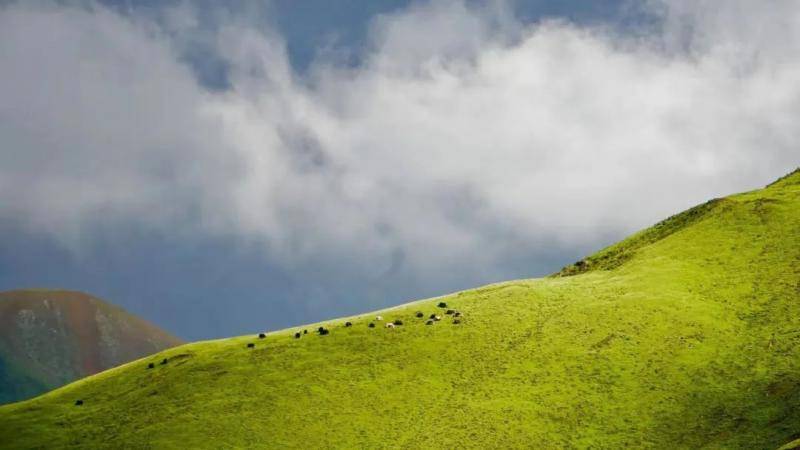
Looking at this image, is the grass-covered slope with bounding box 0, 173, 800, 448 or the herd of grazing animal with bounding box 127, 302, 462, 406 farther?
the herd of grazing animal with bounding box 127, 302, 462, 406

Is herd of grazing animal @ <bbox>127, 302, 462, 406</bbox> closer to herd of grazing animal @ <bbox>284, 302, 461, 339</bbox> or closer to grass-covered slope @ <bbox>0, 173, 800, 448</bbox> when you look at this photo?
herd of grazing animal @ <bbox>284, 302, 461, 339</bbox>

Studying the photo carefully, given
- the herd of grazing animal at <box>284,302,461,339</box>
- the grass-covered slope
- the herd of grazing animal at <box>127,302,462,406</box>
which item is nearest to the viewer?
the grass-covered slope

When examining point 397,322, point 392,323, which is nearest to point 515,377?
point 392,323

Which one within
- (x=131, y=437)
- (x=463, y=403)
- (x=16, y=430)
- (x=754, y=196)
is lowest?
(x=463, y=403)

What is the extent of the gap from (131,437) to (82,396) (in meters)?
20.1

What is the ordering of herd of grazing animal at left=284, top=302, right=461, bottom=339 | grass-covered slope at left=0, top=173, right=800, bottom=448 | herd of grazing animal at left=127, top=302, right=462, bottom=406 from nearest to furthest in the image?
grass-covered slope at left=0, top=173, right=800, bottom=448, herd of grazing animal at left=127, top=302, right=462, bottom=406, herd of grazing animal at left=284, top=302, right=461, bottom=339

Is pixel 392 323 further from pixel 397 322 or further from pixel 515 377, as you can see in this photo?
pixel 515 377

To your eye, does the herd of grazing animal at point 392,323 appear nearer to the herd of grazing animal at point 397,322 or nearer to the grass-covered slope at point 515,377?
the herd of grazing animal at point 397,322

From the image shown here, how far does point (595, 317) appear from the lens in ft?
351

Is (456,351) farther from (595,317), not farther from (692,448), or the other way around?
(692,448)

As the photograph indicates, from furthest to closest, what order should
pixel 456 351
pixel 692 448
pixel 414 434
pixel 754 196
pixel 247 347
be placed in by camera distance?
pixel 754 196 < pixel 247 347 < pixel 456 351 < pixel 414 434 < pixel 692 448

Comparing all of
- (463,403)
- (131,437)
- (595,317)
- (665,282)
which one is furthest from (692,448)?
(131,437)

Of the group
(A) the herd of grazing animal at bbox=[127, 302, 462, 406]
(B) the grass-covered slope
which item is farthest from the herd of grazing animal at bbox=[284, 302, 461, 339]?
(B) the grass-covered slope

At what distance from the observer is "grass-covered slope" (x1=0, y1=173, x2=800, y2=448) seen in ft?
267
